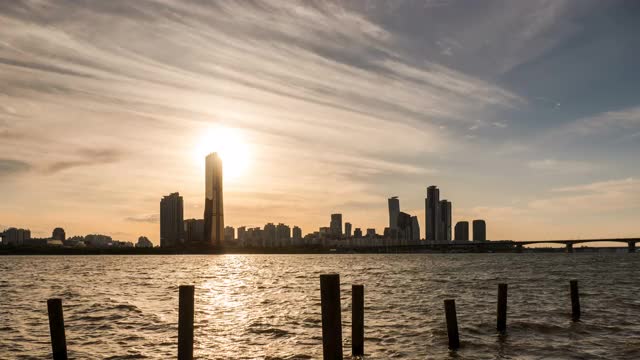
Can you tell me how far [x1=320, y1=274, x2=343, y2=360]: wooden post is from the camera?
1512cm

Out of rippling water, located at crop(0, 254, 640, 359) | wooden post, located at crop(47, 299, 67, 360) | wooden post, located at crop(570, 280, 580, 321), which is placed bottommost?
rippling water, located at crop(0, 254, 640, 359)

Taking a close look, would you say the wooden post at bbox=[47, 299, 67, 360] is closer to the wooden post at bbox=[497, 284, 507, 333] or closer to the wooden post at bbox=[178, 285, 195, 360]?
the wooden post at bbox=[178, 285, 195, 360]

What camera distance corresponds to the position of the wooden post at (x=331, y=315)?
15.1 m

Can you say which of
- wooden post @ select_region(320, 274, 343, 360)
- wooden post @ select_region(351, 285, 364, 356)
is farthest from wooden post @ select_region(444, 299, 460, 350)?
wooden post @ select_region(320, 274, 343, 360)

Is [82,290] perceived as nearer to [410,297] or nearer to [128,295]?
[128,295]

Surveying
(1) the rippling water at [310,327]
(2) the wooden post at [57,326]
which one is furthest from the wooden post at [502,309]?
(2) the wooden post at [57,326]

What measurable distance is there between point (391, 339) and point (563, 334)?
8.76 meters

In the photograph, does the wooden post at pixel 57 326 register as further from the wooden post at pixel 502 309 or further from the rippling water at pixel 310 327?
the wooden post at pixel 502 309

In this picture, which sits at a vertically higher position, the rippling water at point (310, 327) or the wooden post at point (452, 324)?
the wooden post at point (452, 324)

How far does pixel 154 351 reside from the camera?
26328 mm

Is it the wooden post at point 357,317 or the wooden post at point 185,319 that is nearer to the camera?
the wooden post at point 185,319

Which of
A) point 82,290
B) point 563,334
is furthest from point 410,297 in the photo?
point 82,290

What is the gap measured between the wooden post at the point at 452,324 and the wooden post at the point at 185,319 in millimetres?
11636

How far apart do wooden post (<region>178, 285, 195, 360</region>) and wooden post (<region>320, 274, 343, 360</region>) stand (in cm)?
341
